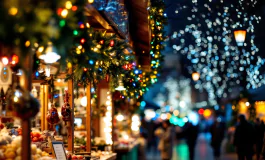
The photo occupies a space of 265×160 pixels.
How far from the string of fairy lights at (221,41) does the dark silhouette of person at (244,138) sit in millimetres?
4374

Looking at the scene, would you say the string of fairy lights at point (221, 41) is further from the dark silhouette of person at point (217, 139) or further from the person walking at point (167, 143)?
the person walking at point (167, 143)

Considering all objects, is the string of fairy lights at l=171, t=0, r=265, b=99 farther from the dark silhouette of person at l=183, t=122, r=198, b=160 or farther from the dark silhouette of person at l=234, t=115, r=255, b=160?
the dark silhouette of person at l=234, t=115, r=255, b=160

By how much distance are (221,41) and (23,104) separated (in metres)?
22.0

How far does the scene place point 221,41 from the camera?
88.9 feet

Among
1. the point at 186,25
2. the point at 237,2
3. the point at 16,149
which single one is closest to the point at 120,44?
the point at 16,149

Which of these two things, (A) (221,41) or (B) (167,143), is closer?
(B) (167,143)

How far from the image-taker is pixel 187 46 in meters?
30.9

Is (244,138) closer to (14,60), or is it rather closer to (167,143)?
(167,143)

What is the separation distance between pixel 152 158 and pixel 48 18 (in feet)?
77.4

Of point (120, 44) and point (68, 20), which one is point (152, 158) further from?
point (68, 20)

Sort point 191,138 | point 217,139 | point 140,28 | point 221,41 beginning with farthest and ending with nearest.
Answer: point 221,41 → point 191,138 → point 217,139 → point 140,28

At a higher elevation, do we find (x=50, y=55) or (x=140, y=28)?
(x=140, y=28)

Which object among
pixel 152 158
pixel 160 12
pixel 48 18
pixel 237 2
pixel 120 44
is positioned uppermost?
pixel 237 2

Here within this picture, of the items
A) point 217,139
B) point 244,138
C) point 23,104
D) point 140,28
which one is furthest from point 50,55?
point 217,139
